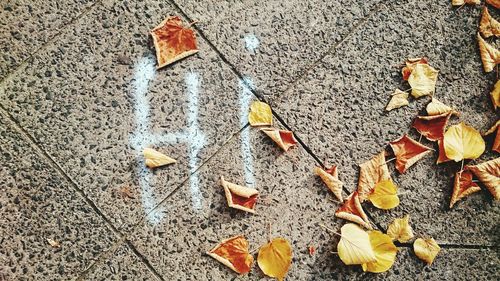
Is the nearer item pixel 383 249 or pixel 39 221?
pixel 39 221

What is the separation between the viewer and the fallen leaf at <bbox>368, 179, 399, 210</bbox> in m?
2.53

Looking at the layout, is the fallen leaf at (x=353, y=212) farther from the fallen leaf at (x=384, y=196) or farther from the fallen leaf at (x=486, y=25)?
the fallen leaf at (x=486, y=25)

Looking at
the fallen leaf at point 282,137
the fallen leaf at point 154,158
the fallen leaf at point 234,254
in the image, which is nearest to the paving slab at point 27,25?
the fallen leaf at point 154,158

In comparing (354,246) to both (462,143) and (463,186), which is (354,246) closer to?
(463,186)

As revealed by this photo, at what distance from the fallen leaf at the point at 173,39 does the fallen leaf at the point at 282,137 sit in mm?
490

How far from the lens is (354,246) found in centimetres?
244

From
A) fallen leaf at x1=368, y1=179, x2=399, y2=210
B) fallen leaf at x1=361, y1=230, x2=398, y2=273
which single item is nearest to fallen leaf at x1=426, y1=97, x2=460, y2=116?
fallen leaf at x1=368, y1=179, x2=399, y2=210

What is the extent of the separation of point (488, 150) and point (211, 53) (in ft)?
4.42

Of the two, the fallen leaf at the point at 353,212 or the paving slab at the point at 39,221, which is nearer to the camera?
the paving slab at the point at 39,221

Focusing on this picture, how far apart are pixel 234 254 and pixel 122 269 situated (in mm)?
472

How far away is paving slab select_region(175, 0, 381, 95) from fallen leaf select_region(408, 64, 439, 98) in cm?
37

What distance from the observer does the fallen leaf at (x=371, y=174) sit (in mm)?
2529

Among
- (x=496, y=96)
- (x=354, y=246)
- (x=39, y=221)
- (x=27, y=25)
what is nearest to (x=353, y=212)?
(x=354, y=246)

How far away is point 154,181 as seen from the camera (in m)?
2.45
